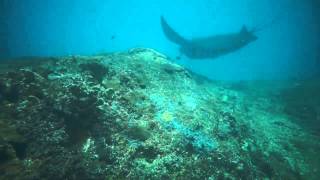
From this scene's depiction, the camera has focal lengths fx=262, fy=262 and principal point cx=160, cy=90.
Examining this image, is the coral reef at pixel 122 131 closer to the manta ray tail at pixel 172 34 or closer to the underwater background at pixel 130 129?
the underwater background at pixel 130 129

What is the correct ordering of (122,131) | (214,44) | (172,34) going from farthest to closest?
1. (172,34)
2. (214,44)
3. (122,131)

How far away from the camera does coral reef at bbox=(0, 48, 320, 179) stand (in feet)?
12.6

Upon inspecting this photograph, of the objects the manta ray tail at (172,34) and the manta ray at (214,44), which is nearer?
the manta ray at (214,44)

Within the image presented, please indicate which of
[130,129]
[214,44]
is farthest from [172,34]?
[130,129]

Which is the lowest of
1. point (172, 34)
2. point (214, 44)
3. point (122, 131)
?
point (122, 131)

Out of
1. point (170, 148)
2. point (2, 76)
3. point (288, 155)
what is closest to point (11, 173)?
point (2, 76)

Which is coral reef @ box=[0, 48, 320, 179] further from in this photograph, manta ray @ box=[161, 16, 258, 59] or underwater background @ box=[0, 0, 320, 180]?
manta ray @ box=[161, 16, 258, 59]

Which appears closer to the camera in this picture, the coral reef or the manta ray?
the coral reef

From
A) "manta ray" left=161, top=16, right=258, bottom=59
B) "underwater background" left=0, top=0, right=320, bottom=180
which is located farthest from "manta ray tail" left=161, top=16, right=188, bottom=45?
"underwater background" left=0, top=0, right=320, bottom=180

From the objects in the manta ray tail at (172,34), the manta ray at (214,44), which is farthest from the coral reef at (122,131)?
the manta ray tail at (172,34)

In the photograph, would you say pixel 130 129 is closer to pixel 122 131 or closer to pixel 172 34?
pixel 122 131

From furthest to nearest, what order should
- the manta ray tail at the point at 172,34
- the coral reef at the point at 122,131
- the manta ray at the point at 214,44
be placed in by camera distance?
the manta ray tail at the point at 172,34 → the manta ray at the point at 214,44 → the coral reef at the point at 122,131

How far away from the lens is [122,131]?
176 inches

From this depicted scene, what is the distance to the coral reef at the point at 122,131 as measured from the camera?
12.6 feet
